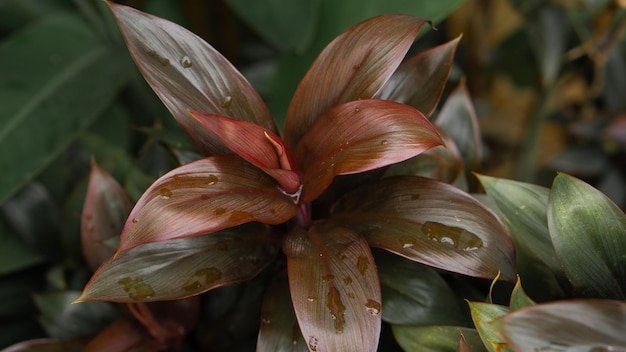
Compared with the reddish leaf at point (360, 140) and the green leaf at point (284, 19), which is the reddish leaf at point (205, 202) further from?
the green leaf at point (284, 19)

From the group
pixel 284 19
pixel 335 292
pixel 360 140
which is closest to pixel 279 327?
pixel 335 292

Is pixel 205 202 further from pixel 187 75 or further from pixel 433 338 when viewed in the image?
pixel 433 338

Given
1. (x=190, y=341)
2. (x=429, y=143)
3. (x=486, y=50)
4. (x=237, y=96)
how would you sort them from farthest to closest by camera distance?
(x=486, y=50) < (x=190, y=341) < (x=237, y=96) < (x=429, y=143)

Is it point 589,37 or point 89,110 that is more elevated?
point 589,37

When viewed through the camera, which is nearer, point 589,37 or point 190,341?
point 190,341

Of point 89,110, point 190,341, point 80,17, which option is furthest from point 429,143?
point 80,17

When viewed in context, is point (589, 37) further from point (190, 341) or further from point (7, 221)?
point (7, 221)
